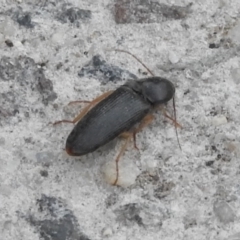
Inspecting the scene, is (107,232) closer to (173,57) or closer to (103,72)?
(103,72)

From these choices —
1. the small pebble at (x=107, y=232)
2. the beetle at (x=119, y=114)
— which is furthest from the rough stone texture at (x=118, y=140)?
the beetle at (x=119, y=114)

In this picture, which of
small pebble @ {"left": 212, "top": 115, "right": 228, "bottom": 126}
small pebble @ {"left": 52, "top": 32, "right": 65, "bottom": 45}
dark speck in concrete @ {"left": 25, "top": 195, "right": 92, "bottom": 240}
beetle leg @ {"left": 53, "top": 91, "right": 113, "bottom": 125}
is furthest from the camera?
small pebble @ {"left": 52, "top": 32, "right": 65, "bottom": 45}

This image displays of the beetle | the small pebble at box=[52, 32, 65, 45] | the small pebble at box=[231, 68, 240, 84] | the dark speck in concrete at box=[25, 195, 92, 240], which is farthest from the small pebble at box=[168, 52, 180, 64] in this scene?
the dark speck in concrete at box=[25, 195, 92, 240]

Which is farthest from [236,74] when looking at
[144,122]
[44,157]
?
[44,157]

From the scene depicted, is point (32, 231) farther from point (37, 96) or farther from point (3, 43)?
point (3, 43)

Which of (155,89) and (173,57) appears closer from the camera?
(155,89)

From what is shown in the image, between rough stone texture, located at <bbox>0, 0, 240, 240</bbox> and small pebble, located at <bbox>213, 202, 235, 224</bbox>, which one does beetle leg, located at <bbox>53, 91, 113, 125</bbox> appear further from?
small pebble, located at <bbox>213, 202, 235, 224</bbox>
